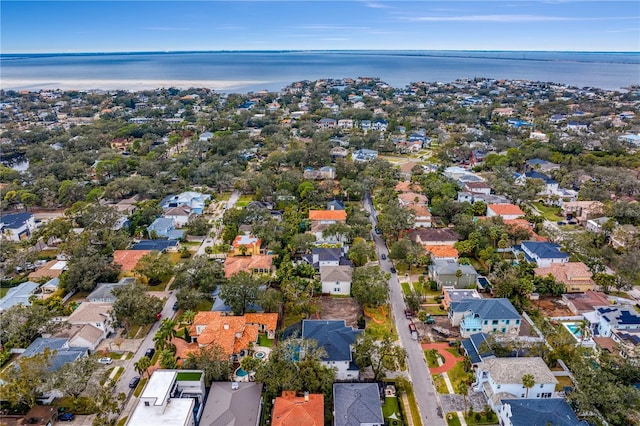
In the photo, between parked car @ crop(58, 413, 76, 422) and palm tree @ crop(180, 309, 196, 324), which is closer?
parked car @ crop(58, 413, 76, 422)

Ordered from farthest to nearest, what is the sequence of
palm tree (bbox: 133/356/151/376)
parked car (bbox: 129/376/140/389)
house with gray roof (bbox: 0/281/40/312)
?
1. house with gray roof (bbox: 0/281/40/312)
2. parked car (bbox: 129/376/140/389)
3. palm tree (bbox: 133/356/151/376)

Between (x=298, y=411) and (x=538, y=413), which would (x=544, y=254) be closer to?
(x=538, y=413)

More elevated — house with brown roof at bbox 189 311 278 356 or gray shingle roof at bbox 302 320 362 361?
gray shingle roof at bbox 302 320 362 361

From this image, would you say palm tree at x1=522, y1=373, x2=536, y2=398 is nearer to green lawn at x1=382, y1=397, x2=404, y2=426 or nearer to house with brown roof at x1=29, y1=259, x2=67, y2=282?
green lawn at x1=382, y1=397, x2=404, y2=426

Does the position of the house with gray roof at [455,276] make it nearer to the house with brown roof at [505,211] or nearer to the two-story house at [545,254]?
the two-story house at [545,254]

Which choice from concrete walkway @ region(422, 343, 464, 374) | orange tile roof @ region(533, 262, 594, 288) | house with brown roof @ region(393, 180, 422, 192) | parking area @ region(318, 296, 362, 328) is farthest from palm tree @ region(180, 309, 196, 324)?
house with brown roof @ region(393, 180, 422, 192)

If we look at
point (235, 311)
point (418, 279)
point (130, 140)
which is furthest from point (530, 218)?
point (130, 140)

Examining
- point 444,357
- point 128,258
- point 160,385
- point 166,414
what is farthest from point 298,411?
point 128,258

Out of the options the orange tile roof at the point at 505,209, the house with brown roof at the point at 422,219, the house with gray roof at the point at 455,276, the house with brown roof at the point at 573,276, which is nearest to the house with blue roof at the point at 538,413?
the house with gray roof at the point at 455,276

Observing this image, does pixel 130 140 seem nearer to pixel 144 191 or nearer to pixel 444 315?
pixel 144 191
